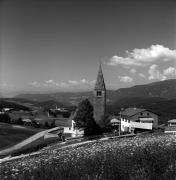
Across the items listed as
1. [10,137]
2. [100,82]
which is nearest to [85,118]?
[100,82]

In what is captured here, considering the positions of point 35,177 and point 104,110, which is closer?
point 35,177

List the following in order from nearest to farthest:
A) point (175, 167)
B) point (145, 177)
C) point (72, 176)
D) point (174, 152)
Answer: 1. point (145, 177)
2. point (175, 167)
3. point (72, 176)
4. point (174, 152)

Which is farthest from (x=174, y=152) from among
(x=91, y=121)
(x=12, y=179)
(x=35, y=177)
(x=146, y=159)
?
(x=91, y=121)

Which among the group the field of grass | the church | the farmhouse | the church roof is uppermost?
the church roof

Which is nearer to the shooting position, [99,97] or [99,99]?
[99,99]

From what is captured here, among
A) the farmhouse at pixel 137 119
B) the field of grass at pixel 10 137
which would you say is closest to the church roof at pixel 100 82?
the farmhouse at pixel 137 119

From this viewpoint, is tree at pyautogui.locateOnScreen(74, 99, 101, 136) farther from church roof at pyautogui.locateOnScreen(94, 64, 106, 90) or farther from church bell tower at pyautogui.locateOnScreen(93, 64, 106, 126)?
church roof at pyautogui.locateOnScreen(94, 64, 106, 90)

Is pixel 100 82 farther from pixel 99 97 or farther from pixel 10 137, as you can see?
pixel 10 137

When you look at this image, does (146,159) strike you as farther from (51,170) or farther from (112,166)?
(51,170)

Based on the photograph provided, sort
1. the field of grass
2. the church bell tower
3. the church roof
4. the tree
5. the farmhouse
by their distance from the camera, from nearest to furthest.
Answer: the tree < the field of grass < the farmhouse < the church bell tower < the church roof

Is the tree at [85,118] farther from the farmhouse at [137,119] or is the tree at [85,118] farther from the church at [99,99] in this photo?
the church at [99,99]

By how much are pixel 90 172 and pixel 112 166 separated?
580 millimetres

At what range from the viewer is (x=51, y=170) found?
6.12 m

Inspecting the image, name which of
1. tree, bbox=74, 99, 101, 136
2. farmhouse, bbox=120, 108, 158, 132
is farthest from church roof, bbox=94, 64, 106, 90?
tree, bbox=74, 99, 101, 136
